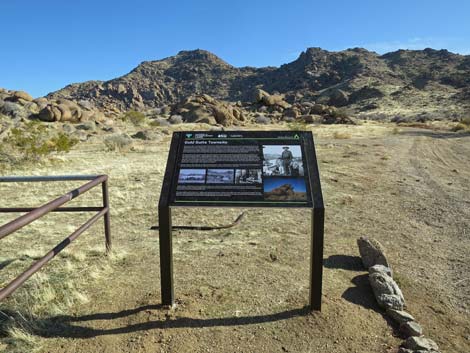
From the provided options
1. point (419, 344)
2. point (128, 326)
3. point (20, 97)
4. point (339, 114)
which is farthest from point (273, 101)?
point (419, 344)

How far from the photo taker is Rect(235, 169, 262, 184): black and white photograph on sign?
3.36 m

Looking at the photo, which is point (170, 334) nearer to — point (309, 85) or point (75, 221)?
point (75, 221)

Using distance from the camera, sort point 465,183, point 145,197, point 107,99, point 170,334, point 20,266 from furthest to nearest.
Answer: point 107,99 < point 465,183 < point 145,197 < point 20,266 < point 170,334

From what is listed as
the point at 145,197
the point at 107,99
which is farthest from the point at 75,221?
the point at 107,99

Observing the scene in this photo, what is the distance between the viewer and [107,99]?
128625 millimetres

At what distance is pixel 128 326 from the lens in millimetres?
3324

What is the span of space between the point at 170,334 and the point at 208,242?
2383 millimetres

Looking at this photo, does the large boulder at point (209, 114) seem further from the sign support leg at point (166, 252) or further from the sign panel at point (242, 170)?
the sign support leg at point (166, 252)

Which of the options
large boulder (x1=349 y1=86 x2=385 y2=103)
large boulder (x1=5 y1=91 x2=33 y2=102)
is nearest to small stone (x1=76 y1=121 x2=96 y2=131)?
large boulder (x1=5 y1=91 x2=33 y2=102)

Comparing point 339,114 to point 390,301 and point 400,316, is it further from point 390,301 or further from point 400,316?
point 400,316

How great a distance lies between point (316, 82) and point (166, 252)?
106 m

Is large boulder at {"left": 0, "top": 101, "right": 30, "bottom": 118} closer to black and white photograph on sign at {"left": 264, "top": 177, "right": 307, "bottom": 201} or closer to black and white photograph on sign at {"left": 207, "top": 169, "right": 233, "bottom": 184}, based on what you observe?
black and white photograph on sign at {"left": 207, "top": 169, "right": 233, "bottom": 184}

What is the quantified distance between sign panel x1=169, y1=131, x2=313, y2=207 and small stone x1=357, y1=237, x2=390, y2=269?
1.86 meters

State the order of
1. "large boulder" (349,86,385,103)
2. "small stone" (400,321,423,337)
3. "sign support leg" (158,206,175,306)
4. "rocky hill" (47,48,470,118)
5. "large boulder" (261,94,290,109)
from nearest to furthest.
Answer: "small stone" (400,321,423,337)
"sign support leg" (158,206,175,306)
"large boulder" (261,94,290,109)
"rocky hill" (47,48,470,118)
"large boulder" (349,86,385,103)
